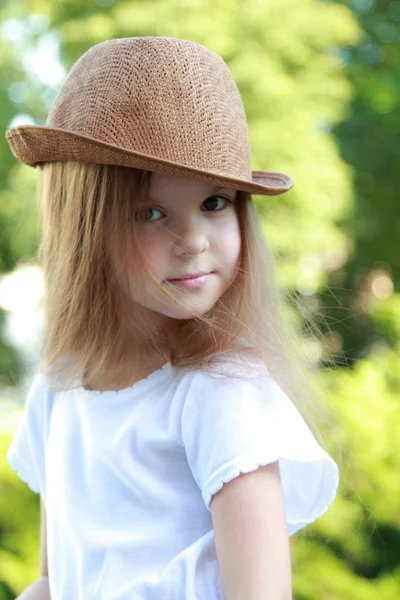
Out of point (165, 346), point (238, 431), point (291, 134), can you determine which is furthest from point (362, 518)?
point (291, 134)

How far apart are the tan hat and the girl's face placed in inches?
2.1

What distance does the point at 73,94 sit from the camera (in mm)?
1271

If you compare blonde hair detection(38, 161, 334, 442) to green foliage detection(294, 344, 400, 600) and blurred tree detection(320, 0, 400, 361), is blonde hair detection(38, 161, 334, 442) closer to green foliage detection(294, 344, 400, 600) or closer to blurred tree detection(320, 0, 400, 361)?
green foliage detection(294, 344, 400, 600)

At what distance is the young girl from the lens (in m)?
1.17

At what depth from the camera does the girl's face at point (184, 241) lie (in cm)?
124

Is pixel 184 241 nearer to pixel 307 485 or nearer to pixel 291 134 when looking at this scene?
pixel 307 485

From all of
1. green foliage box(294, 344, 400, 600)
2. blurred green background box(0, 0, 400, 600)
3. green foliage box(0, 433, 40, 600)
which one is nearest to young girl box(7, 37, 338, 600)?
green foliage box(294, 344, 400, 600)

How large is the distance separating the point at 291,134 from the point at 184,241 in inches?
182

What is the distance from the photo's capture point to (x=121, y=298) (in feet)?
4.53

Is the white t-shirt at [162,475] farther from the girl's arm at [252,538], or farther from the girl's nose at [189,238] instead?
the girl's nose at [189,238]

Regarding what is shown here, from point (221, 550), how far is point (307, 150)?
16.1 ft

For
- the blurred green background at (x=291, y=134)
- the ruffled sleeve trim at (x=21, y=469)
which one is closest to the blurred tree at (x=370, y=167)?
the blurred green background at (x=291, y=134)

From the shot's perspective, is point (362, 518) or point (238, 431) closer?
point (238, 431)

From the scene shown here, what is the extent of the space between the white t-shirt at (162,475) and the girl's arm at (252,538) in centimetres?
3
